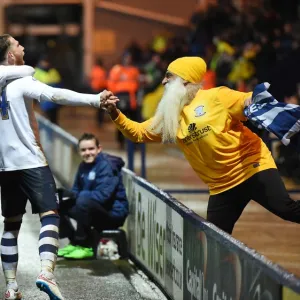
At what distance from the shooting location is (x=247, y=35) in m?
20.5

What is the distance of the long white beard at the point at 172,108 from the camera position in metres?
7.39

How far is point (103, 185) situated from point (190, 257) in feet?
8.18

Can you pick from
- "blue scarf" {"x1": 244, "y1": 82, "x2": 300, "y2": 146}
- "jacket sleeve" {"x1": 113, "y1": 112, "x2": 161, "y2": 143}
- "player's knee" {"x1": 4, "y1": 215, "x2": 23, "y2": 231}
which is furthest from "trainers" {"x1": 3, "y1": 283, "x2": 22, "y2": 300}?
"blue scarf" {"x1": 244, "y1": 82, "x2": 300, "y2": 146}

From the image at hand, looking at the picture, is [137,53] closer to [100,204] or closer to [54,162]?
[54,162]

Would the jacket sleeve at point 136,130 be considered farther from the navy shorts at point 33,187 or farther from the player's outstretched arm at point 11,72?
the player's outstretched arm at point 11,72

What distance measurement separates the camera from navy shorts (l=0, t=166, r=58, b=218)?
7430mm

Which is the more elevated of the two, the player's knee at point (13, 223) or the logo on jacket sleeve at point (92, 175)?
the logo on jacket sleeve at point (92, 175)

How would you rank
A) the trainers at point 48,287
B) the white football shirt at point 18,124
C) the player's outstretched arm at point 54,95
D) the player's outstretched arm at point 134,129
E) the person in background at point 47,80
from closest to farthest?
the trainers at point 48,287 → the player's outstretched arm at point 54,95 → the white football shirt at point 18,124 → the player's outstretched arm at point 134,129 → the person in background at point 47,80

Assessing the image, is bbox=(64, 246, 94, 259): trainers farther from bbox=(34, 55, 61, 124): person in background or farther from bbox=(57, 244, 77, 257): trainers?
bbox=(34, 55, 61, 124): person in background

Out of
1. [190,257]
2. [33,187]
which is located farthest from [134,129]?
[190,257]

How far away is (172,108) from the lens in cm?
741

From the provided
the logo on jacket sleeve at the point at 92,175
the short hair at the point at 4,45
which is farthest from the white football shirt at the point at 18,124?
the logo on jacket sleeve at the point at 92,175

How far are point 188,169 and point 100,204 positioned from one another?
738 cm

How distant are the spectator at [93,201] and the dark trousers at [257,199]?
2.11 m
